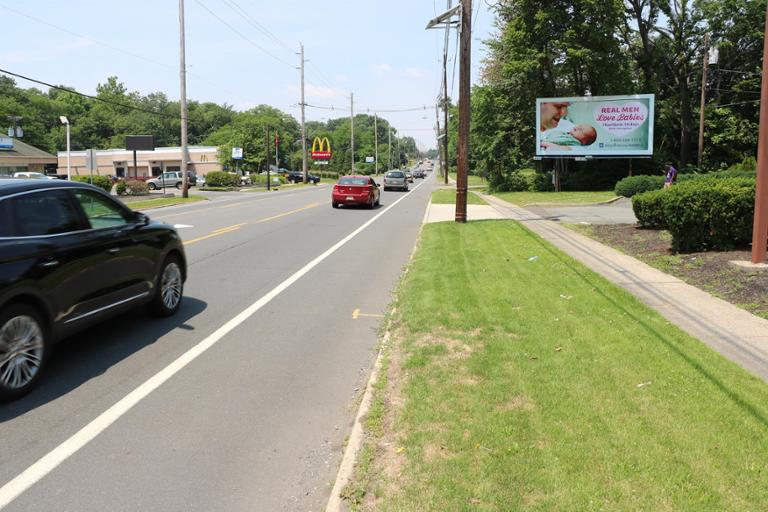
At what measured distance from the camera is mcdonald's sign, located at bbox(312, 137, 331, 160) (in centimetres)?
11988

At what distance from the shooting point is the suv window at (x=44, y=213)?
5301 millimetres

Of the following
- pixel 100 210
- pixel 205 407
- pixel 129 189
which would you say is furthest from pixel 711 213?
pixel 129 189

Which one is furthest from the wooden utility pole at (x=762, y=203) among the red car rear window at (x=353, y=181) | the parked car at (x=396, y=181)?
the parked car at (x=396, y=181)

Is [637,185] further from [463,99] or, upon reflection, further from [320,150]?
[320,150]

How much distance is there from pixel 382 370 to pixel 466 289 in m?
3.51

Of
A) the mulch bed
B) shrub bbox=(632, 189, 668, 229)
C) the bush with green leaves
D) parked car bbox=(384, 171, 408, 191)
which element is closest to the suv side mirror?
the mulch bed

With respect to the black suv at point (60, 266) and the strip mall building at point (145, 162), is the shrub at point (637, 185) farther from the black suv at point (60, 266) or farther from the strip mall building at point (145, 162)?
the strip mall building at point (145, 162)

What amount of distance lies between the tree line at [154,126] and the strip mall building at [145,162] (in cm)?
417

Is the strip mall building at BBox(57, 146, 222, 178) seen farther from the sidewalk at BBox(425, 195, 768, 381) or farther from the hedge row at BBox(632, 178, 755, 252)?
the hedge row at BBox(632, 178, 755, 252)

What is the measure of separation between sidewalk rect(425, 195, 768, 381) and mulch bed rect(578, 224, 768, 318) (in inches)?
9.5

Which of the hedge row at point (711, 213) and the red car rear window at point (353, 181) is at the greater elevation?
the red car rear window at point (353, 181)

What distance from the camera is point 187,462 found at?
4055mm

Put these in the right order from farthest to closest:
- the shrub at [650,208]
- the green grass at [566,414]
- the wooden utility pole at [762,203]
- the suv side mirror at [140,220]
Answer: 1. the shrub at [650,208]
2. the wooden utility pole at [762,203]
3. the suv side mirror at [140,220]
4. the green grass at [566,414]

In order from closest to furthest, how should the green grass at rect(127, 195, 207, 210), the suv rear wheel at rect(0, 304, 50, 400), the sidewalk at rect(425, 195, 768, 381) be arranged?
the suv rear wheel at rect(0, 304, 50, 400) < the sidewalk at rect(425, 195, 768, 381) < the green grass at rect(127, 195, 207, 210)
